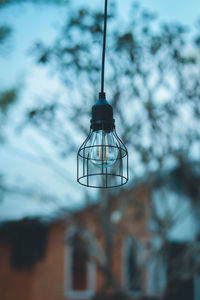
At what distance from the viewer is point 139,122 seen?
702cm

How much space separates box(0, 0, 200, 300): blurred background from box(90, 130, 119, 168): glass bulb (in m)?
3.06

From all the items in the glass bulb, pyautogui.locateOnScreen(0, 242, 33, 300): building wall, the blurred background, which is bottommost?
pyautogui.locateOnScreen(0, 242, 33, 300): building wall

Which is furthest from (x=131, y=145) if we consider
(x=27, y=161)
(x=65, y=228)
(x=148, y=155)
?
(x=65, y=228)

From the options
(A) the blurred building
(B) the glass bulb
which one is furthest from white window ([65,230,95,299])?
(B) the glass bulb

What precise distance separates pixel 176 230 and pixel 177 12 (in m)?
6.19

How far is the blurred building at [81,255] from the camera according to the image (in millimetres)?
8109

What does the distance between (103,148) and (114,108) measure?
4392 millimetres

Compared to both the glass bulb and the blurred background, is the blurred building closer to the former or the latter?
the blurred background

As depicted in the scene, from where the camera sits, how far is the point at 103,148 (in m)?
2.49

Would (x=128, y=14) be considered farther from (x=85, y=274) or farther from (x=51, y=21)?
(x=85, y=274)

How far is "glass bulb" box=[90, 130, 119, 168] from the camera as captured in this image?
2484 mm

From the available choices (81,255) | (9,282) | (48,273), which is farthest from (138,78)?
(9,282)

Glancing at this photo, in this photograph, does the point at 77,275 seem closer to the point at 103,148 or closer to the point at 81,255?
the point at 81,255

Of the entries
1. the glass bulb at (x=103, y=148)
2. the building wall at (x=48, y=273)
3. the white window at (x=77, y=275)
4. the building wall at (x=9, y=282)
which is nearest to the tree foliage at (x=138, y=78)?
the building wall at (x=48, y=273)
